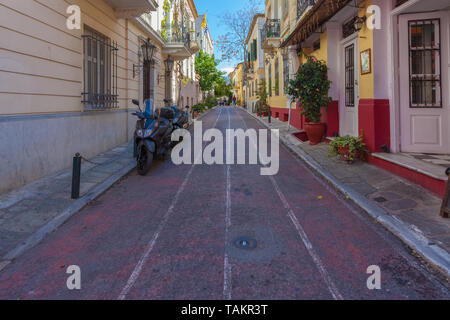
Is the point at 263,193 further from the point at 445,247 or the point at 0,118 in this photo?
the point at 0,118

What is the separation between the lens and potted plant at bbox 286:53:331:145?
9148 millimetres

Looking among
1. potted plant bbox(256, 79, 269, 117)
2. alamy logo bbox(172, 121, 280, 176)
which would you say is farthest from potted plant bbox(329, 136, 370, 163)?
potted plant bbox(256, 79, 269, 117)

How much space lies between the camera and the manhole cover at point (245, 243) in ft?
10.9

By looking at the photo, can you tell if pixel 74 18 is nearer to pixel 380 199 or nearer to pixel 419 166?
pixel 380 199

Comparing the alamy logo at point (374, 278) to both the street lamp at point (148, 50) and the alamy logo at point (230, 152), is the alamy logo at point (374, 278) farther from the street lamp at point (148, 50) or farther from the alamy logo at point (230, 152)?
the street lamp at point (148, 50)

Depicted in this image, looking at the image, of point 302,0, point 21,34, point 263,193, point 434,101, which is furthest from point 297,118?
point 21,34

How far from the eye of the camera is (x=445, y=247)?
314 centimetres

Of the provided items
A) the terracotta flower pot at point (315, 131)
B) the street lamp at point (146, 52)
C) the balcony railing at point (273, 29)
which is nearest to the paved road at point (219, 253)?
the terracotta flower pot at point (315, 131)

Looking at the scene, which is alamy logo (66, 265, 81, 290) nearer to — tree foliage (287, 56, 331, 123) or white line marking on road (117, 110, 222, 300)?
white line marking on road (117, 110, 222, 300)

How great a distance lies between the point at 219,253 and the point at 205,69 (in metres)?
32.8

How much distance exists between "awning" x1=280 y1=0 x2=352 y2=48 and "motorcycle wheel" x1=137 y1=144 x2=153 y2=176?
531 cm

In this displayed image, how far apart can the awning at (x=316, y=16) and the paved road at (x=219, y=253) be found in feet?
16.0
